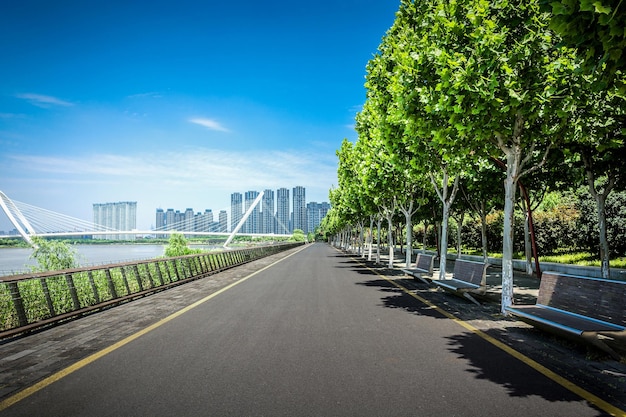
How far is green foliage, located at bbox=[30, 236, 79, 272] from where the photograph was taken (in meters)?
31.1

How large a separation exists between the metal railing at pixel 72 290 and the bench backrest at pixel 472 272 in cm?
901

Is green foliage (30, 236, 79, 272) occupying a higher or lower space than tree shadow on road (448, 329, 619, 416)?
lower

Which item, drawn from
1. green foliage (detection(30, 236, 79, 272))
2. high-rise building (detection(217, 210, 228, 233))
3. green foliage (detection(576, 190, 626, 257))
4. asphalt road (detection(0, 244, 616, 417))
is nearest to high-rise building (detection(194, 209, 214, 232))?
high-rise building (detection(217, 210, 228, 233))

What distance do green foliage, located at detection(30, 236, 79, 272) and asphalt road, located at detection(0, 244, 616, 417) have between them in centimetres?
2769

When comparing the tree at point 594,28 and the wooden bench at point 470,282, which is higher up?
the tree at point 594,28

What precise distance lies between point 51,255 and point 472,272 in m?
30.9

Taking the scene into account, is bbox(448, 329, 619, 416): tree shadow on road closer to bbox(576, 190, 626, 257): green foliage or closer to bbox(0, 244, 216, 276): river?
bbox(0, 244, 216, 276): river

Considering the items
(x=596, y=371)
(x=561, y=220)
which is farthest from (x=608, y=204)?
(x=596, y=371)

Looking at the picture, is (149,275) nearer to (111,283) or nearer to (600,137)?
(111,283)

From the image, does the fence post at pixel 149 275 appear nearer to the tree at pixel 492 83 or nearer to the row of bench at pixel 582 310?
the tree at pixel 492 83

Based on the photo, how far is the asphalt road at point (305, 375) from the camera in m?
4.09

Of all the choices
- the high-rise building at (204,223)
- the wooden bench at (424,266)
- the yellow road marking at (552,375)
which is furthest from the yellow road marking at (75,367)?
the high-rise building at (204,223)

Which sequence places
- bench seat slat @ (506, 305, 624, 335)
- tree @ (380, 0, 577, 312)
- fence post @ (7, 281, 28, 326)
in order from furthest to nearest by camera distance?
tree @ (380, 0, 577, 312) < fence post @ (7, 281, 28, 326) < bench seat slat @ (506, 305, 624, 335)

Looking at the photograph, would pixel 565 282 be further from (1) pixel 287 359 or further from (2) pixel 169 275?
(2) pixel 169 275
